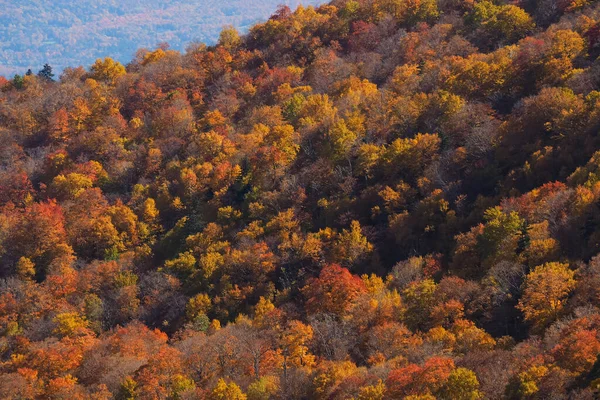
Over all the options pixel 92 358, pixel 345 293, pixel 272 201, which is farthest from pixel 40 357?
pixel 272 201

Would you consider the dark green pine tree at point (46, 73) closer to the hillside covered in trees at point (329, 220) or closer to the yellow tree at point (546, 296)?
the hillside covered in trees at point (329, 220)

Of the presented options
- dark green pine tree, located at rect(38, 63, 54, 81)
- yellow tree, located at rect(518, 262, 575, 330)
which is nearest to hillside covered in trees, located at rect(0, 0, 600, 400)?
yellow tree, located at rect(518, 262, 575, 330)

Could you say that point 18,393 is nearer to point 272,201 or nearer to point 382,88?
point 272,201

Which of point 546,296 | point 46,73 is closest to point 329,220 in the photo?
point 546,296

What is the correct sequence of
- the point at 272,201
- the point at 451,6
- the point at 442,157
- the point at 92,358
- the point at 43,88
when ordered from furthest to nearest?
the point at 43,88, the point at 451,6, the point at 272,201, the point at 442,157, the point at 92,358

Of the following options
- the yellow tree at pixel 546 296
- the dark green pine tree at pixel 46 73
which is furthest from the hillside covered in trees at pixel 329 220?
the dark green pine tree at pixel 46 73

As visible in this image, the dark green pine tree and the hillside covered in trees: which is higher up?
the dark green pine tree

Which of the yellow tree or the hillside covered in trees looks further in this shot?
the hillside covered in trees

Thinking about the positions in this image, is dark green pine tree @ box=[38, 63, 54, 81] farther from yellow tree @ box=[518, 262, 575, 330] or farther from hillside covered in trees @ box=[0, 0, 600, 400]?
yellow tree @ box=[518, 262, 575, 330]
